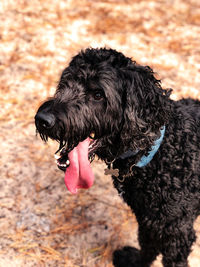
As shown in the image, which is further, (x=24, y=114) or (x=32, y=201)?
(x=24, y=114)

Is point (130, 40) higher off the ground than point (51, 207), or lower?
higher

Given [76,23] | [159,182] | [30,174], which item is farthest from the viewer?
[76,23]

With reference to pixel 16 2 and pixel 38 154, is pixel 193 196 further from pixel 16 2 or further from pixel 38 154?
pixel 16 2

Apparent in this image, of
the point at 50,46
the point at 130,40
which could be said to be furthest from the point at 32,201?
the point at 130,40

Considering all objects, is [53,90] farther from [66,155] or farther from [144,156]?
[144,156]

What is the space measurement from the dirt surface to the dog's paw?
0.28 feet

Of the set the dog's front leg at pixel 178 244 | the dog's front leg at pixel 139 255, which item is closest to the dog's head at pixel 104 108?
the dog's front leg at pixel 178 244

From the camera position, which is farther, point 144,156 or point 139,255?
point 139,255

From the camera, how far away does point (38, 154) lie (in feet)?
17.4

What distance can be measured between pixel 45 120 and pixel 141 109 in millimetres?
845

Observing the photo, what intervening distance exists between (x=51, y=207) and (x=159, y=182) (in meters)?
1.91

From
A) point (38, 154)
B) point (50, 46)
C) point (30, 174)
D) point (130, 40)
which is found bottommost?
point (30, 174)

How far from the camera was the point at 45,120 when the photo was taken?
2709 mm

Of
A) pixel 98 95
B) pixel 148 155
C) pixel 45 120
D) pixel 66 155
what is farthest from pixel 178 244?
pixel 45 120
